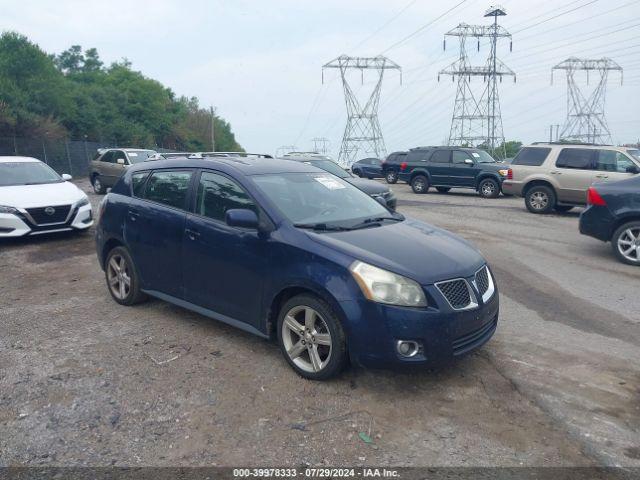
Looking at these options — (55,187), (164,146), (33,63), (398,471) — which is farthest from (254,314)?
(164,146)

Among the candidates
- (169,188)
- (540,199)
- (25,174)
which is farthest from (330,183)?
(540,199)

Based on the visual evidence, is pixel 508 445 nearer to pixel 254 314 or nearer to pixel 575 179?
pixel 254 314

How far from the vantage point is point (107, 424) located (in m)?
3.63

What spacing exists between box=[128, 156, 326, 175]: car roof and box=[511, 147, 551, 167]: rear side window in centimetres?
1092

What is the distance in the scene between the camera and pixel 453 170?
810 inches

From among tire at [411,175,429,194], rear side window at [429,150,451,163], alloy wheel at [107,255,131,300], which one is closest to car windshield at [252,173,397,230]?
alloy wheel at [107,255,131,300]

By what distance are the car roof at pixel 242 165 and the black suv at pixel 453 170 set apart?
15.0 m

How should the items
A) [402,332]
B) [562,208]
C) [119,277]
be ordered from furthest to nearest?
1. [562,208]
2. [119,277]
3. [402,332]

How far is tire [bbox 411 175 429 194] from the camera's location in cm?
2148

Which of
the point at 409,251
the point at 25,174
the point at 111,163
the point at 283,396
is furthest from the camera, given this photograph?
the point at 111,163

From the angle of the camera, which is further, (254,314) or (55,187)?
(55,187)

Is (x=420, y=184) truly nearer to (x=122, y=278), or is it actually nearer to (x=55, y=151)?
(x=122, y=278)

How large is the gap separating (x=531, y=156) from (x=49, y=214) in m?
12.0

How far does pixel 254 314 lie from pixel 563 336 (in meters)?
2.98
